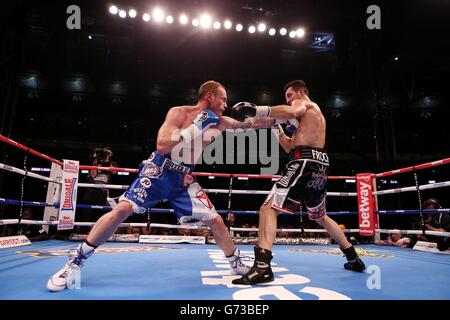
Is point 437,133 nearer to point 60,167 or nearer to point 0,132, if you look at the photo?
point 60,167

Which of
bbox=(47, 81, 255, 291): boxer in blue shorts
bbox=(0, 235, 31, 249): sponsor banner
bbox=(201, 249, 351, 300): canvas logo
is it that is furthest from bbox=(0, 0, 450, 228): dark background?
bbox=(47, 81, 255, 291): boxer in blue shorts

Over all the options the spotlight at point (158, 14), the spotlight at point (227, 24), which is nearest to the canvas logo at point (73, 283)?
the spotlight at point (158, 14)

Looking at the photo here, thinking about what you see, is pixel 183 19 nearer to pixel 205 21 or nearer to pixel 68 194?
pixel 205 21

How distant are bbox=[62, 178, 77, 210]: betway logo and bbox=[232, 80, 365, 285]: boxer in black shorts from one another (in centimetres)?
310

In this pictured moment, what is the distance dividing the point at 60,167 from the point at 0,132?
2.74 metres

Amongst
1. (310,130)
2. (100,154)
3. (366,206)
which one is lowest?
(366,206)

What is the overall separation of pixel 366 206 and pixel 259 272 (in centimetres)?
354

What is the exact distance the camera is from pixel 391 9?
6164 mm

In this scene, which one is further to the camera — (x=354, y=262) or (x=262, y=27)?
(x=262, y=27)

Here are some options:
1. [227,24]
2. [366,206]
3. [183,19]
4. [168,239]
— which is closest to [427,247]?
[366,206]

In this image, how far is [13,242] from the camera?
330 centimetres

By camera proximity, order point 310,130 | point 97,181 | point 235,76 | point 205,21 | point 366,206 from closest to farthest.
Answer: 1. point 310,130
2. point 366,206
3. point 97,181
4. point 205,21
5. point 235,76
